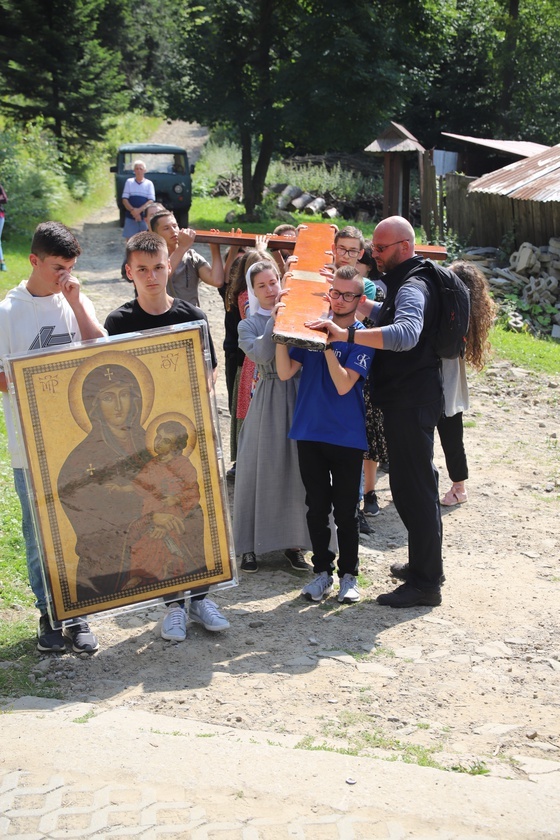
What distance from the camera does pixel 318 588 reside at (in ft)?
18.7

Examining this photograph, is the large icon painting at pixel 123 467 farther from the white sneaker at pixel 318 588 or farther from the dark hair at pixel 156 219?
the dark hair at pixel 156 219

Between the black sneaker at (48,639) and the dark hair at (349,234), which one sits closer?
the black sneaker at (48,639)

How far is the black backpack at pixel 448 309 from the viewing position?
5.36m

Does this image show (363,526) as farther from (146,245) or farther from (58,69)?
(58,69)

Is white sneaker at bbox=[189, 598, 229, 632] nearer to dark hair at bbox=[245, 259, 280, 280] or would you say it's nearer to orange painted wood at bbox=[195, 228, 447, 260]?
dark hair at bbox=[245, 259, 280, 280]

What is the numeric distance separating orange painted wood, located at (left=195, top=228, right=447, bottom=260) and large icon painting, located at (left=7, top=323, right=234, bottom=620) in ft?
7.68

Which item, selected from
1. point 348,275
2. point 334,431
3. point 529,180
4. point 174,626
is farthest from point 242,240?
point 529,180

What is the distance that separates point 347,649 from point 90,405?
1955 mm

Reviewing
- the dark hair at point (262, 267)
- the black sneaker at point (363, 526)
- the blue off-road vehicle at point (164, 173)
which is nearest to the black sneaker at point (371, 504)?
the black sneaker at point (363, 526)

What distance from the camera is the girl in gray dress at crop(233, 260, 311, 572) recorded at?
5.99 meters

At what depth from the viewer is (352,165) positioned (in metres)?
34.2

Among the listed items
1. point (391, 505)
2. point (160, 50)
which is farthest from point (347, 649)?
point (160, 50)

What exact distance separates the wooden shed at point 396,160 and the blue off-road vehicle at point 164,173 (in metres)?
4.70

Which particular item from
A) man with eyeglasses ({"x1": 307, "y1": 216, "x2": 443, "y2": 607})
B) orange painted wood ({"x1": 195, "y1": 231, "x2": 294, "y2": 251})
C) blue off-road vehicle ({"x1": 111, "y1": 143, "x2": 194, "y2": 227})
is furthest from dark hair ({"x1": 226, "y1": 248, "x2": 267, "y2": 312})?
blue off-road vehicle ({"x1": 111, "y1": 143, "x2": 194, "y2": 227})
